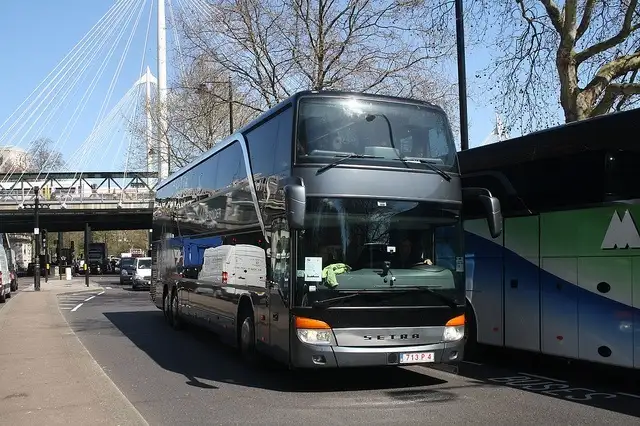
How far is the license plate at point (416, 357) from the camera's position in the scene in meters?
8.34

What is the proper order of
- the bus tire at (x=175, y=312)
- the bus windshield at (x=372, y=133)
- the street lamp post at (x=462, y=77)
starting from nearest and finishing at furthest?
the bus windshield at (x=372, y=133), the street lamp post at (x=462, y=77), the bus tire at (x=175, y=312)

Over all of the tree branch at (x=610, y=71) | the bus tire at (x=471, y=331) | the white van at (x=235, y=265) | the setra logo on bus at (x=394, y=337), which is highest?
the tree branch at (x=610, y=71)

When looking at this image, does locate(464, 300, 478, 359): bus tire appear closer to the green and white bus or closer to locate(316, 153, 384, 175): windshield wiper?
the green and white bus

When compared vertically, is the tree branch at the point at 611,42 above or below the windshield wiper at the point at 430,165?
above

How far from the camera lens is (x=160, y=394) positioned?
28.0ft

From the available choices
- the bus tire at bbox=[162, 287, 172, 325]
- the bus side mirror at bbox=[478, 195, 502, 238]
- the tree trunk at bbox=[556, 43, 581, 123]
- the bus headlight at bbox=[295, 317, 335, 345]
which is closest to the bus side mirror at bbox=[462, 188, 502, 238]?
the bus side mirror at bbox=[478, 195, 502, 238]

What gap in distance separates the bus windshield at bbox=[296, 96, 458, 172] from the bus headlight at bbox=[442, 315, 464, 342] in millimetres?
1980

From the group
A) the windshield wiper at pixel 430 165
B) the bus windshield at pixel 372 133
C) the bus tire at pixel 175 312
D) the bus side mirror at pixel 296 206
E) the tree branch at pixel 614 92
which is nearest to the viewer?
the bus side mirror at pixel 296 206

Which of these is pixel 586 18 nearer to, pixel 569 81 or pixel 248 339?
pixel 569 81

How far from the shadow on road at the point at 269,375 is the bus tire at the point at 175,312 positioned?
7.52ft

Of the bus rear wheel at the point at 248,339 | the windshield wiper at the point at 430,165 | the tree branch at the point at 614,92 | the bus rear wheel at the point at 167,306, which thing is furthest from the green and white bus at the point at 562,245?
the bus rear wheel at the point at 167,306

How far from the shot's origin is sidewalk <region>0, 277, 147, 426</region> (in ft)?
22.7

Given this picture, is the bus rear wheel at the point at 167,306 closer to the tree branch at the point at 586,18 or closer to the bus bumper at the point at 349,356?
the bus bumper at the point at 349,356

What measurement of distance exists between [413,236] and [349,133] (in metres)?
1.56
